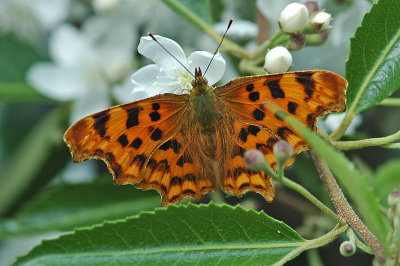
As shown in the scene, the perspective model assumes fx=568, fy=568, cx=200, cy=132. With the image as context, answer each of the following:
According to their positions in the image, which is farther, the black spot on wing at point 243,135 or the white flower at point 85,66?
the white flower at point 85,66

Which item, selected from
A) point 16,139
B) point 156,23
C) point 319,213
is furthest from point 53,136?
point 319,213

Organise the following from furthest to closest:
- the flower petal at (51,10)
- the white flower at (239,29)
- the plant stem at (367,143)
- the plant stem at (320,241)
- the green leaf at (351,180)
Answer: the flower petal at (51,10) → the white flower at (239,29) → the plant stem at (367,143) → the plant stem at (320,241) → the green leaf at (351,180)

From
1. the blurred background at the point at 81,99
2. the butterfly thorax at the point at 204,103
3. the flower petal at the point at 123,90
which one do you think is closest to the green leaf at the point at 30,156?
the blurred background at the point at 81,99

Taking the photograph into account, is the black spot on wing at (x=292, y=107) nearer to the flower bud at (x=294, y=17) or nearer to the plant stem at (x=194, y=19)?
the flower bud at (x=294, y=17)

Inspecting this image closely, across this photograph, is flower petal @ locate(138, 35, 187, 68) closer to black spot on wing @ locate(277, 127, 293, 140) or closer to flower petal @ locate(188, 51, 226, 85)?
flower petal @ locate(188, 51, 226, 85)

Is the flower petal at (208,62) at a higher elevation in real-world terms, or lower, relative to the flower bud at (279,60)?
higher

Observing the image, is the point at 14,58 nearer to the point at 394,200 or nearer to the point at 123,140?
the point at 123,140
